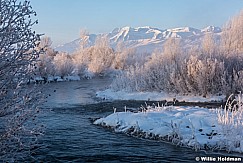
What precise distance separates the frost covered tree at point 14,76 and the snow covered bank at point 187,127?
535 cm

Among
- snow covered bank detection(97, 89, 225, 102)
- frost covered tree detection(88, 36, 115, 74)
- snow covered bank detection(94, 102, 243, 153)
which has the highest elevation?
frost covered tree detection(88, 36, 115, 74)

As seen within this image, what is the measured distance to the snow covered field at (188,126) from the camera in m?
9.27

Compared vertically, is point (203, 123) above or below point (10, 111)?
below

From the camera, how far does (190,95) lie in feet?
73.5

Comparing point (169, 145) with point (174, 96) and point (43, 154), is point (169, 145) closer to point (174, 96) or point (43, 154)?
point (43, 154)

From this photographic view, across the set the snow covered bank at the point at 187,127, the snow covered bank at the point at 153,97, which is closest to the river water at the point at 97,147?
the snow covered bank at the point at 187,127

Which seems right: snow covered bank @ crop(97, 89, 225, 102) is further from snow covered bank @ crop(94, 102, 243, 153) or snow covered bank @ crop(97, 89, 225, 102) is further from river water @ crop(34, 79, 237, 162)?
river water @ crop(34, 79, 237, 162)

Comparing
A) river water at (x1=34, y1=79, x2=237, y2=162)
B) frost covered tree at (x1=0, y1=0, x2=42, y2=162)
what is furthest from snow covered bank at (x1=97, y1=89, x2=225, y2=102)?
frost covered tree at (x1=0, y1=0, x2=42, y2=162)

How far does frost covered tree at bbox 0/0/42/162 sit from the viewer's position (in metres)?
5.43

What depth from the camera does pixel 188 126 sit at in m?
10.7

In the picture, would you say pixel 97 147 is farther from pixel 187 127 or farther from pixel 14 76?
pixel 14 76

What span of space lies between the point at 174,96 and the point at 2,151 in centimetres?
1793

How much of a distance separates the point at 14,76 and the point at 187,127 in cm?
653

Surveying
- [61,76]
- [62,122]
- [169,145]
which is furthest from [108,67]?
[169,145]
